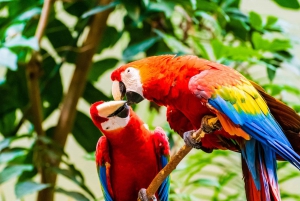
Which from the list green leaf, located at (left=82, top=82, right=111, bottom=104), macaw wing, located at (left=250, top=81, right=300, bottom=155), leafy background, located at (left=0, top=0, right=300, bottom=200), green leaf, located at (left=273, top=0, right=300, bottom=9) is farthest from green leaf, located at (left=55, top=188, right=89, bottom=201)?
green leaf, located at (left=273, top=0, right=300, bottom=9)

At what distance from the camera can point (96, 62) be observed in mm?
1368

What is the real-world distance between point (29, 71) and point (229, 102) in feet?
2.29

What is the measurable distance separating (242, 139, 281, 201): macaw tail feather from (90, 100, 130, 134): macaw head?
0.19m

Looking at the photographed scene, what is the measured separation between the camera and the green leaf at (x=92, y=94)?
1326 mm

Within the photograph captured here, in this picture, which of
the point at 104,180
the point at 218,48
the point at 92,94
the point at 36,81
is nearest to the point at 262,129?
the point at 104,180

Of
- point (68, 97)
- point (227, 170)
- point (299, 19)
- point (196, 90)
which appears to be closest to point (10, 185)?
point (68, 97)

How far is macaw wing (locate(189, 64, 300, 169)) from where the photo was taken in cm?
54

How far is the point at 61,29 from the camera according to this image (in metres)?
1.34

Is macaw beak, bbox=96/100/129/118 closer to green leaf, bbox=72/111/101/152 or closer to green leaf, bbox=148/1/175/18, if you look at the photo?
green leaf, bbox=148/1/175/18

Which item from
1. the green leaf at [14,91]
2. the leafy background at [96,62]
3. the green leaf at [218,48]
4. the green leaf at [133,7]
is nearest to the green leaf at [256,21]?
the leafy background at [96,62]

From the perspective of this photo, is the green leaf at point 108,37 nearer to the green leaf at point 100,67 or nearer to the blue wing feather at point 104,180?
the green leaf at point 100,67

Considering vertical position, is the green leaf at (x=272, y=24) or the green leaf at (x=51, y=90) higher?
the green leaf at (x=272, y=24)

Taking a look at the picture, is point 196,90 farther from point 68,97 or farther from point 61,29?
point 61,29

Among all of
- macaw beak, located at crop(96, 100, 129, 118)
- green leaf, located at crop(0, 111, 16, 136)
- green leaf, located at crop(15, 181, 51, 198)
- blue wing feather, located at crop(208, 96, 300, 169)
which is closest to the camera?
blue wing feather, located at crop(208, 96, 300, 169)
